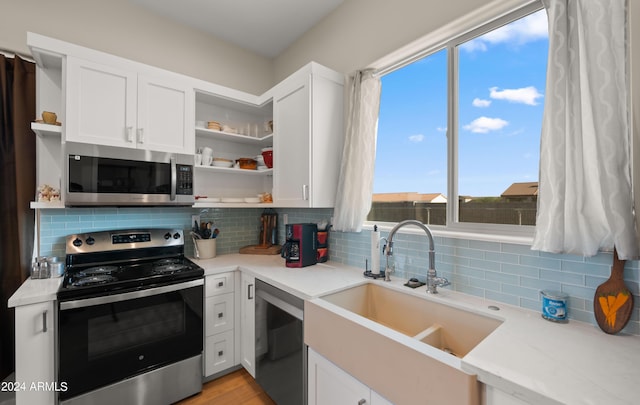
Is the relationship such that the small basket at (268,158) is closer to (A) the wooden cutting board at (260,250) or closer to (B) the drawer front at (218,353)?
(A) the wooden cutting board at (260,250)

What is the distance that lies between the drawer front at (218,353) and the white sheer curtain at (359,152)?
1256 millimetres

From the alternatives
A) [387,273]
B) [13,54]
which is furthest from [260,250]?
[13,54]

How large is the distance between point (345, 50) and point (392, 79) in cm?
49

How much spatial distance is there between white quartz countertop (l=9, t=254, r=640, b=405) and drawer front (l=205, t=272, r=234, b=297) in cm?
86

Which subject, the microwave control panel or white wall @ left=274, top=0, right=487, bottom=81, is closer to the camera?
white wall @ left=274, top=0, right=487, bottom=81

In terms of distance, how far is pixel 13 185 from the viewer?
5.97 ft

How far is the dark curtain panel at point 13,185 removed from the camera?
1.77 m

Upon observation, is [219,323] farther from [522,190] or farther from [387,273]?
[522,190]

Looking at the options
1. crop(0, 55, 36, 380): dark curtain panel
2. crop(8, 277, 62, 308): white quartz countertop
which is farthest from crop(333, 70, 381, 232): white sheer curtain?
crop(0, 55, 36, 380): dark curtain panel

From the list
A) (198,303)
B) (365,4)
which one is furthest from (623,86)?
(198,303)

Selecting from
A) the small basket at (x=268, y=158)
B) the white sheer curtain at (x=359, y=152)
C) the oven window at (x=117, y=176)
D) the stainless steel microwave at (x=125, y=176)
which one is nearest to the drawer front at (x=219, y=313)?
the stainless steel microwave at (x=125, y=176)

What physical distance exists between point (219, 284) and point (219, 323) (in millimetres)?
300

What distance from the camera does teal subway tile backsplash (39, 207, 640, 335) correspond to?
1.08 m

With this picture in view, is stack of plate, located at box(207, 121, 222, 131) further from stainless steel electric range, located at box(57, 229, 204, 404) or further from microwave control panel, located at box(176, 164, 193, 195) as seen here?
stainless steel electric range, located at box(57, 229, 204, 404)
